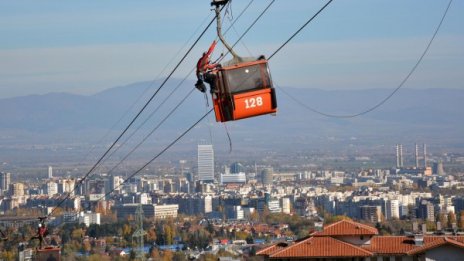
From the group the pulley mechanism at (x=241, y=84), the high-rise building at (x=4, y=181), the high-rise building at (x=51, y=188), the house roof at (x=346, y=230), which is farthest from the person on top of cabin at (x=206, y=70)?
the high-rise building at (x=4, y=181)

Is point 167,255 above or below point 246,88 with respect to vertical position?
below

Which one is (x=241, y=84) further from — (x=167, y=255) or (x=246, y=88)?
(x=167, y=255)

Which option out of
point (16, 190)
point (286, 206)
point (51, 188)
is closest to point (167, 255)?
point (286, 206)

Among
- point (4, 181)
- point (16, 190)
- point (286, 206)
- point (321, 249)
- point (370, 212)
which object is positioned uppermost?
point (4, 181)

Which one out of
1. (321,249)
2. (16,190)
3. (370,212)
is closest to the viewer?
(321,249)

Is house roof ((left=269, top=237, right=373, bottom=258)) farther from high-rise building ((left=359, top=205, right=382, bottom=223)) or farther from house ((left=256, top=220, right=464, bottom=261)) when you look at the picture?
high-rise building ((left=359, top=205, right=382, bottom=223))

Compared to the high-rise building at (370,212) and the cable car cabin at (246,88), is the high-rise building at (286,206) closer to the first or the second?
the high-rise building at (370,212)
